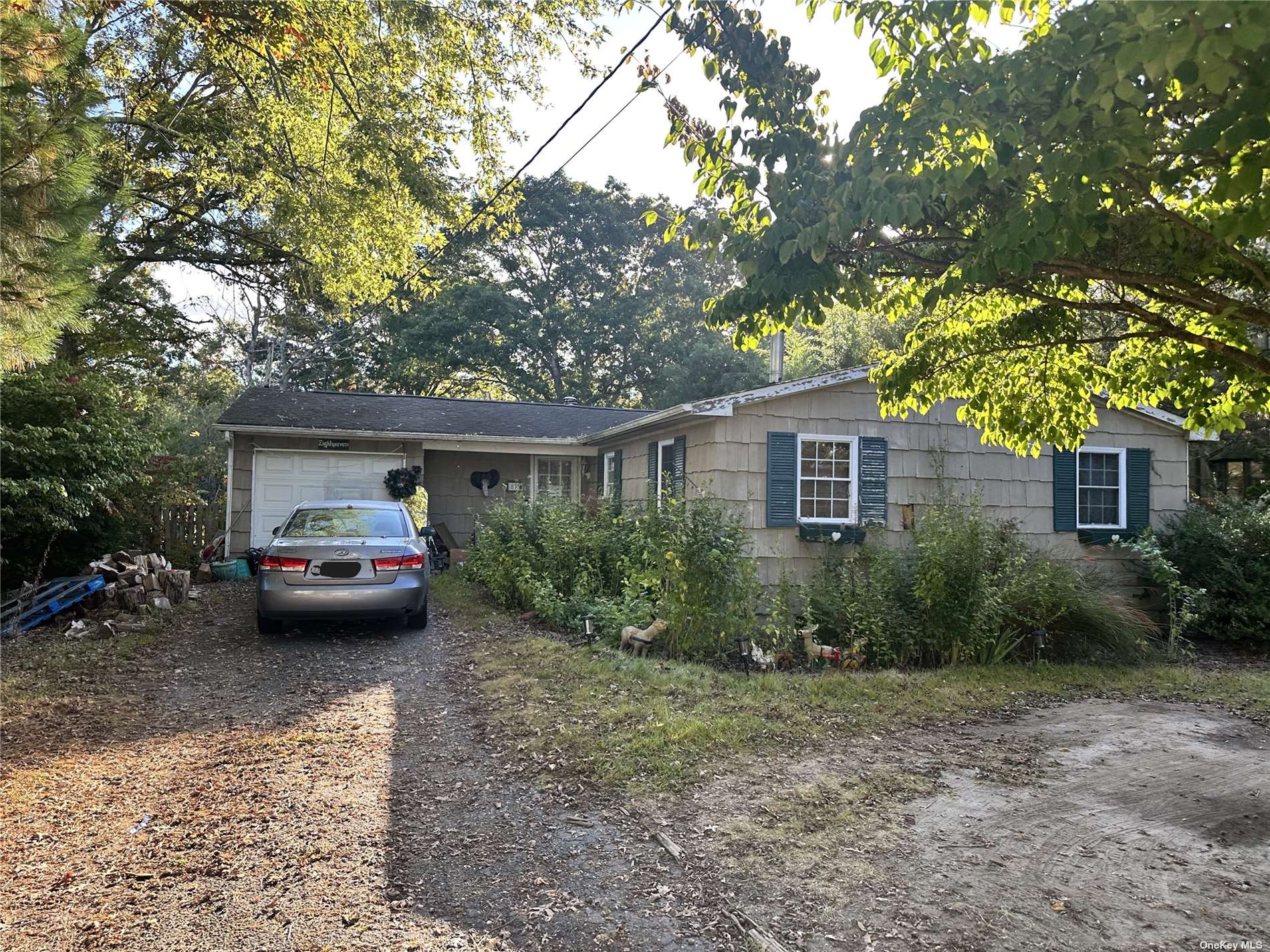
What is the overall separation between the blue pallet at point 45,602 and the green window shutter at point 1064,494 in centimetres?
1234

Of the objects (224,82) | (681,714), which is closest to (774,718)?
(681,714)

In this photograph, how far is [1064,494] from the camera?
1118 centimetres

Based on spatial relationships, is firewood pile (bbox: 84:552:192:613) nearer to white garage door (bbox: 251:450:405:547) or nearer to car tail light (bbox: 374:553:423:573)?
car tail light (bbox: 374:553:423:573)

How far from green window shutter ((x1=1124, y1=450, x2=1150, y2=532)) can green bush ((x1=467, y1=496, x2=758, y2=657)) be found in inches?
234

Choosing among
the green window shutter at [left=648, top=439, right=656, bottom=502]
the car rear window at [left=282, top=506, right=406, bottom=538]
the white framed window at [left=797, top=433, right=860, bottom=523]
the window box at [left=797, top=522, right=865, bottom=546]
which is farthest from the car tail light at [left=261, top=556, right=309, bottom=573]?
the white framed window at [left=797, top=433, right=860, bottom=523]

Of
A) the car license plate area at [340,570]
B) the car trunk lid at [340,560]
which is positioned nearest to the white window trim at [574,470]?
the car trunk lid at [340,560]

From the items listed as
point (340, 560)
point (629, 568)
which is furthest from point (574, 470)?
point (340, 560)

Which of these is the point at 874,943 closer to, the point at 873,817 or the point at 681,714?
the point at 873,817

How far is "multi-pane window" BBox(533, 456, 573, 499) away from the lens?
1777 cm

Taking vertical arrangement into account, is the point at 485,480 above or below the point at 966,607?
above

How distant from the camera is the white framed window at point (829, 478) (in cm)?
1045

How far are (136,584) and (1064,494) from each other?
1221 centimetres

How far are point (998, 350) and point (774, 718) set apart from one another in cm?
316

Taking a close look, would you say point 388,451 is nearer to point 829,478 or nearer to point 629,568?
point 629,568
